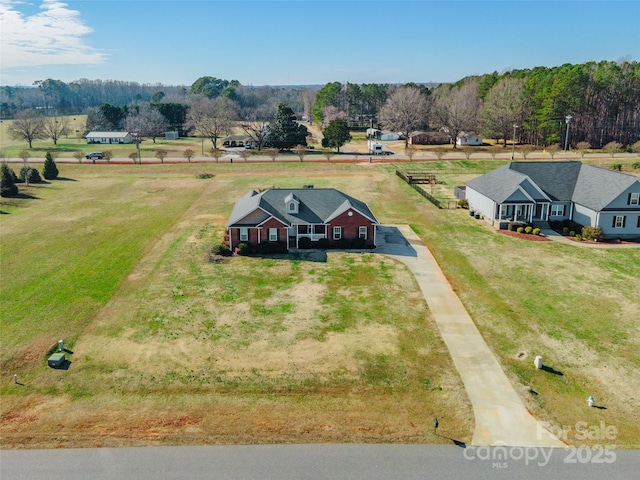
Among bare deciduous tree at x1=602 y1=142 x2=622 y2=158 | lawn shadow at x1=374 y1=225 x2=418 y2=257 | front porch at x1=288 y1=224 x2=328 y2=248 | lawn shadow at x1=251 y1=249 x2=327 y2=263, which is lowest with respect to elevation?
lawn shadow at x1=251 y1=249 x2=327 y2=263

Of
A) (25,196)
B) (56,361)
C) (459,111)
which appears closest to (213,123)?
(25,196)

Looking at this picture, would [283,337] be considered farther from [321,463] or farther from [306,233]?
[306,233]

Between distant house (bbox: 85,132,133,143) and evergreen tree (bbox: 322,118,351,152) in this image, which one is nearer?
evergreen tree (bbox: 322,118,351,152)

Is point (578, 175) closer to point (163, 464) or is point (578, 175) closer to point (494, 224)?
point (494, 224)

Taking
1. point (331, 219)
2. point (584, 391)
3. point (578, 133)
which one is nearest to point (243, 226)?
point (331, 219)

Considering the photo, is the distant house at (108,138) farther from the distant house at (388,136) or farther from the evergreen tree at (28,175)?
the distant house at (388,136)

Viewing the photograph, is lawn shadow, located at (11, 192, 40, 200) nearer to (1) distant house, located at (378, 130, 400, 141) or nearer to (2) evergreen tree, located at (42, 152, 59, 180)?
(2) evergreen tree, located at (42, 152, 59, 180)

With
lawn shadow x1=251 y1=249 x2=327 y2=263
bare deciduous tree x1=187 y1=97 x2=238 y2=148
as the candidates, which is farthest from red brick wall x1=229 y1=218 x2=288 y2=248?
bare deciduous tree x1=187 y1=97 x2=238 y2=148
